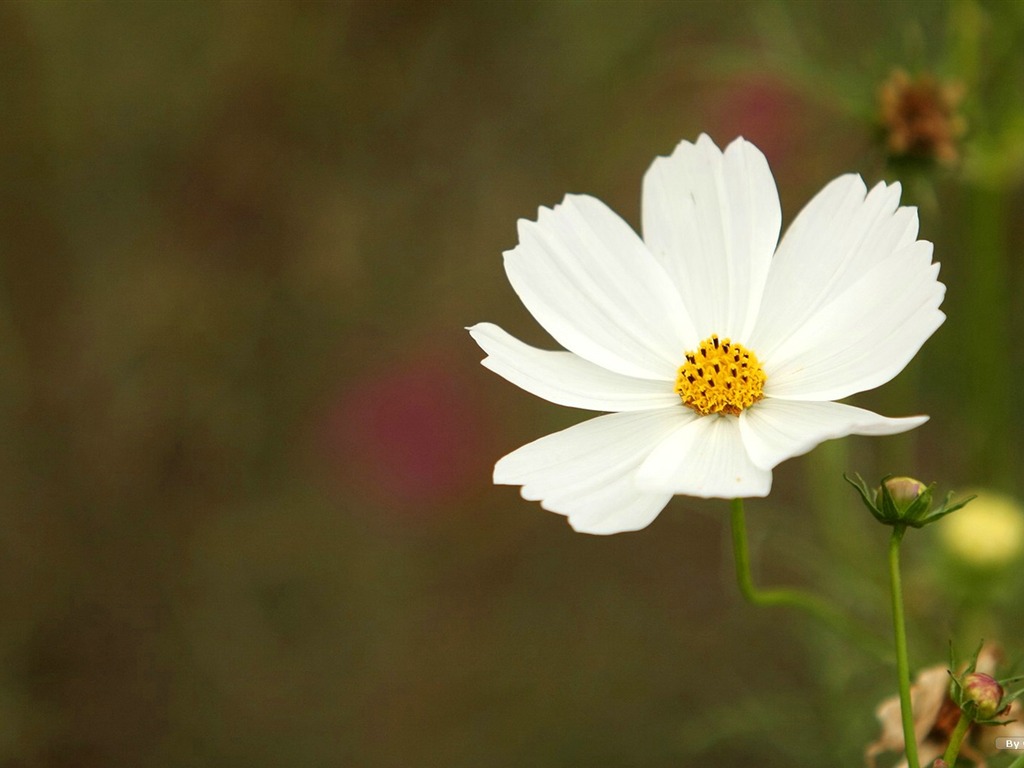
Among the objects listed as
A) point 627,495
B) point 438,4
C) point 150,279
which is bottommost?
point 627,495

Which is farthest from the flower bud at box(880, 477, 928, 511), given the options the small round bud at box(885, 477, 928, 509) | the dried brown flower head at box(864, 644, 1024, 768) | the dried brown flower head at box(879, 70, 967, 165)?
the dried brown flower head at box(879, 70, 967, 165)

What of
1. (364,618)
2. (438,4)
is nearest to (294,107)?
(438,4)

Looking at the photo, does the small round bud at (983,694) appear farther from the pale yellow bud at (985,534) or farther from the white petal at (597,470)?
the pale yellow bud at (985,534)

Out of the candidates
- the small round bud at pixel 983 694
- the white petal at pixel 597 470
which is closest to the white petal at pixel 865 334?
the white petal at pixel 597 470

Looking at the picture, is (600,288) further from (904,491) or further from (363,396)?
(363,396)

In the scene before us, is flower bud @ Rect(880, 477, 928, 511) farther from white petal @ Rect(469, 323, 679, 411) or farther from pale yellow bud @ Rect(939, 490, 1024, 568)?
pale yellow bud @ Rect(939, 490, 1024, 568)

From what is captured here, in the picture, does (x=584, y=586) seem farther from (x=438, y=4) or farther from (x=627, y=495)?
(x=627, y=495)
